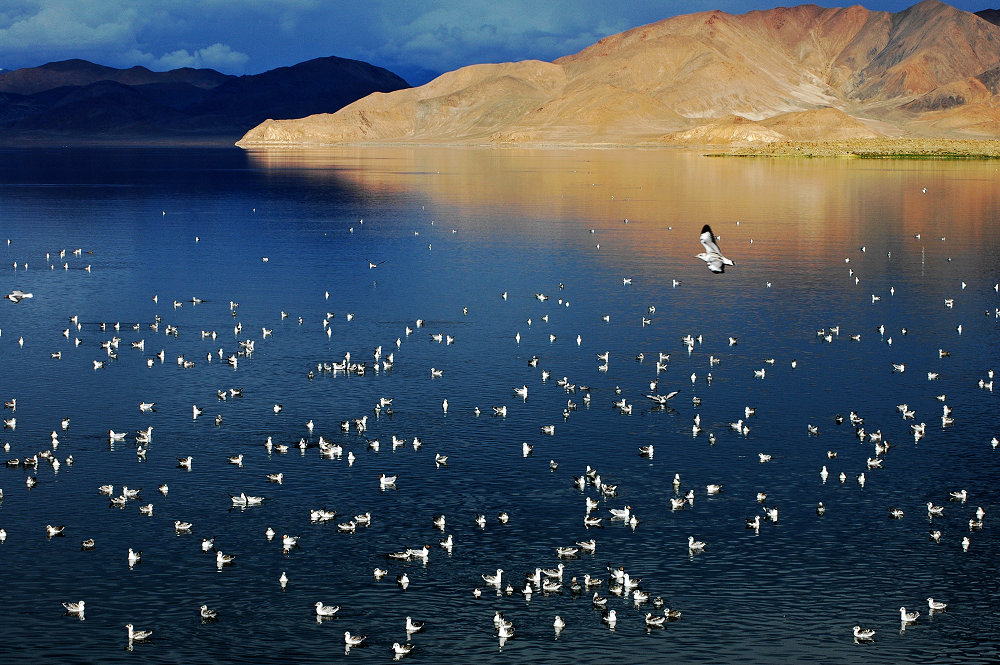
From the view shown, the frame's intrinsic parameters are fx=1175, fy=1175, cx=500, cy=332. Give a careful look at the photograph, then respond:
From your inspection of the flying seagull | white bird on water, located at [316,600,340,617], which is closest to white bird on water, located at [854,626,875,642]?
the flying seagull

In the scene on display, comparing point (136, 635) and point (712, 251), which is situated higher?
point (712, 251)

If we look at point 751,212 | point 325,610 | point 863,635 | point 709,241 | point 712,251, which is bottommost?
point 863,635

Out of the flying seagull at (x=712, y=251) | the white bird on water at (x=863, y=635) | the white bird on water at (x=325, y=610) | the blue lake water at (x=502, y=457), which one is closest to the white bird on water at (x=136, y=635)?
the blue lake water at (x=502, y=457)

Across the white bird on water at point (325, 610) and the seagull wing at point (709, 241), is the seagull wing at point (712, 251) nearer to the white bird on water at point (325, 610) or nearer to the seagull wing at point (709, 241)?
the seagull wing at point (709, 241)

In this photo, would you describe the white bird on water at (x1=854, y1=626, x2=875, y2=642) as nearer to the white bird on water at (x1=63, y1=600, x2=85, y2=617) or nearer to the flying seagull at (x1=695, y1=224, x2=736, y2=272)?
the flying seagull at (x1=695, y1=224, x2=736, y2=272)

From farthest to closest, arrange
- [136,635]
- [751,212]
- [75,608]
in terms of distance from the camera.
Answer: [751,212]
[75,608]
[136,635]

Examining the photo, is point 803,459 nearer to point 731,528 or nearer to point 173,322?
point 731,528

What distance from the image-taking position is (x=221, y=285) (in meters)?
96.6

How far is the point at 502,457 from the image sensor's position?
166 ft

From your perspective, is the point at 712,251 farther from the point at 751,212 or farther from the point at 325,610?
the point at 751,212

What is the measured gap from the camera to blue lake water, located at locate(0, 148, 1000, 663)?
36250 mm

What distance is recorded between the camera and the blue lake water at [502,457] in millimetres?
36250

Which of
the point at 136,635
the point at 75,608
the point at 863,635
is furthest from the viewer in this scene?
the point at 75,608

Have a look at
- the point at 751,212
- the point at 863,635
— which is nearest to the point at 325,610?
the point at 863,635
